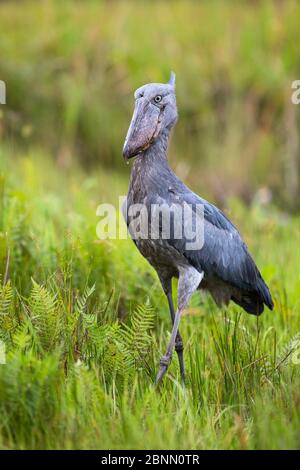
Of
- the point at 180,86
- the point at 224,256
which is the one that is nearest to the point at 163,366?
the point at 224,256

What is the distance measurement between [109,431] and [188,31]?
26.9 feet

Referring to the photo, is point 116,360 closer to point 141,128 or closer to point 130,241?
point 141,128

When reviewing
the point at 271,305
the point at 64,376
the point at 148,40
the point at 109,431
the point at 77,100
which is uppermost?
the point at 148,40

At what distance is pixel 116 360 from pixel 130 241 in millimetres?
1797

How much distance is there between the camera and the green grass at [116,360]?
328 cm

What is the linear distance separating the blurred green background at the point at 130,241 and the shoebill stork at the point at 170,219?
0.89ft

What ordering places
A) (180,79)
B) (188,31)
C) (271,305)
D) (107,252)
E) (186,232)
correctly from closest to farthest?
(186,232) < (271,305) < (107,252) < (180,79) < (188,31)

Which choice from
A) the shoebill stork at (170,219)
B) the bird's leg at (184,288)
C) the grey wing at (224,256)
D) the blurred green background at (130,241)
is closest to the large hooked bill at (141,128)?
the shoebill stork at (170,219)

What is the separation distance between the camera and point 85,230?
5281 mm

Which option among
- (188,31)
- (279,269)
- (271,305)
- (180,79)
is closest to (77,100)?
(180,79)

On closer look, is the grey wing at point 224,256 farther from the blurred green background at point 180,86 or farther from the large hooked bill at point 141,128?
the blurred green background at point 180,86

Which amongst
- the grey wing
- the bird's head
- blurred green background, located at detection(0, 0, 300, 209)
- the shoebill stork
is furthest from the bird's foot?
blurred green background, located at detection(0, 0, 300, 209)

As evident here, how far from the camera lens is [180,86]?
973cm

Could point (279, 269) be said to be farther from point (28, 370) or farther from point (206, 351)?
point (28, 370)
